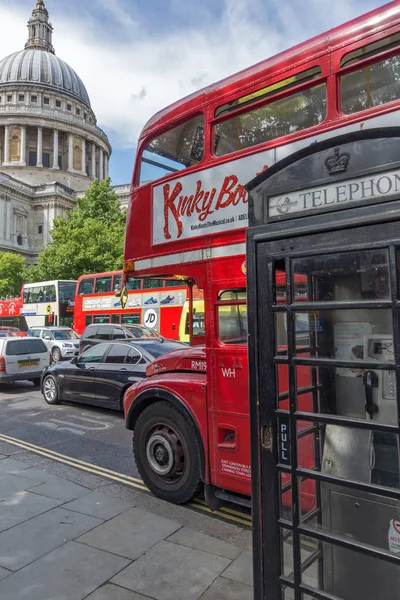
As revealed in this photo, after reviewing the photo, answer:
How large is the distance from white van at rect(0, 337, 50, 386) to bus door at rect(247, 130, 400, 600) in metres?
11.6

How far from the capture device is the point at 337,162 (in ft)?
7.26

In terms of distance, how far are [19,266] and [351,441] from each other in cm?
5435

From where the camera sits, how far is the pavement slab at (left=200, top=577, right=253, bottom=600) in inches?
122

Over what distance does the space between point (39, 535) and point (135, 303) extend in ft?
50.9

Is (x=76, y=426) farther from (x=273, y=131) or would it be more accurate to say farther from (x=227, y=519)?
(x=273, y=131)

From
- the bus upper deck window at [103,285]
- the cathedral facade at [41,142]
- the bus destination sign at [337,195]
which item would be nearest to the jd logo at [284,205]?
the bus destination sign at [337,195]

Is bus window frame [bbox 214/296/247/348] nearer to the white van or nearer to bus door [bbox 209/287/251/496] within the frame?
bus door [bbox 209/287/251/496]

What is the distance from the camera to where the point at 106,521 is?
14.1ft

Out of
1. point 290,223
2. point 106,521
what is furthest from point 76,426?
point 290,223

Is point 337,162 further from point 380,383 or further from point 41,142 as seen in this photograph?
point 41,142

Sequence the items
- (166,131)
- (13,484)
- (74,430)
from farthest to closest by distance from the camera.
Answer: (74,430) → (166,131) → (13,484)

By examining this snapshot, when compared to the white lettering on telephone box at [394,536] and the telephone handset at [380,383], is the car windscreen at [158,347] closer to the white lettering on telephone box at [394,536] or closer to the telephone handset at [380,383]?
the telephone handset at [380,383]

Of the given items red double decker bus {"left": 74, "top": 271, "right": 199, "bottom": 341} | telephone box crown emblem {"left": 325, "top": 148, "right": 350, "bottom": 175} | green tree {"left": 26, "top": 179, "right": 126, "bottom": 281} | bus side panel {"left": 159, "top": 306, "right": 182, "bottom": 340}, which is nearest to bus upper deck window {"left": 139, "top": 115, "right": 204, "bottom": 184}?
telephone box crown emblem {"left": 325, "top": 148, "right": 350, "bottom": 175}

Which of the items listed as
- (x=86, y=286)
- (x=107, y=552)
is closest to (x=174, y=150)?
(x=107, y=552)
